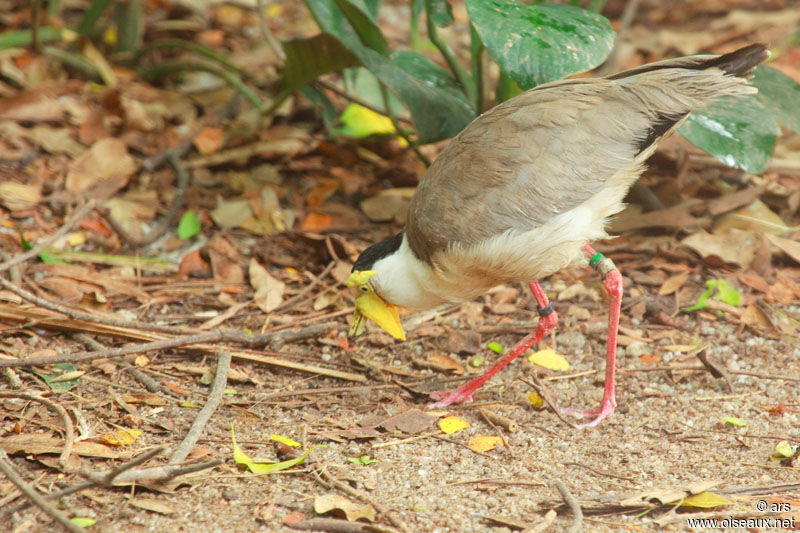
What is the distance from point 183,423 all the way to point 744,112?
334cm

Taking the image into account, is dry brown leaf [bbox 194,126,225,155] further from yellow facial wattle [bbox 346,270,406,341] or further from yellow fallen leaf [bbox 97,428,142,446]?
yellow fallen leaf [bbox 97,428,142,446]

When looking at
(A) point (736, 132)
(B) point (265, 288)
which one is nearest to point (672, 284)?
(A) point (736, 132)

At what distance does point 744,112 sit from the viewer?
14.9 ft

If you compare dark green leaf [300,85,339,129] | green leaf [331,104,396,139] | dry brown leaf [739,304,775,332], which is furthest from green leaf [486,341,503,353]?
green leaf [331,104,396,139]

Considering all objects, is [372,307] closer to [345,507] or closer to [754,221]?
[345,507]

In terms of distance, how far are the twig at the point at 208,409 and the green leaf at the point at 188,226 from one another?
150 centimetres

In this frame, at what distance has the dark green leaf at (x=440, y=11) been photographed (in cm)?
456

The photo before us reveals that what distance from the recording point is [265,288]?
15.7 feet

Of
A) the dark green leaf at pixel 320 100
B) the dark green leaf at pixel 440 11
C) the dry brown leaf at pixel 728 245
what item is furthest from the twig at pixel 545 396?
the dark green leaf at pixel 320 100

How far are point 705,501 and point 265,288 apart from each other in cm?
268

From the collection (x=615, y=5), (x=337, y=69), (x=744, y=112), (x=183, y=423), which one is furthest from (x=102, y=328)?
(x=615, y=5)

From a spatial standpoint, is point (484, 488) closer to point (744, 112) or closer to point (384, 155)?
point (744, 112)

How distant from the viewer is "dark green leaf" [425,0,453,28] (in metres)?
4.56

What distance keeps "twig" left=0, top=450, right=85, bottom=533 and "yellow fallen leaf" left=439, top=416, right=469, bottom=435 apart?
160 centimetres
